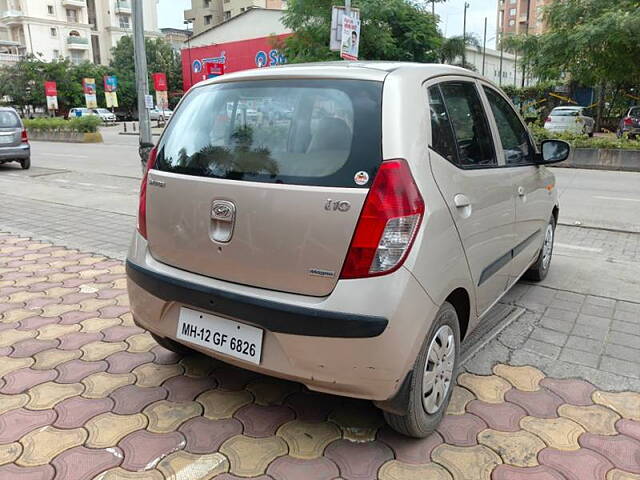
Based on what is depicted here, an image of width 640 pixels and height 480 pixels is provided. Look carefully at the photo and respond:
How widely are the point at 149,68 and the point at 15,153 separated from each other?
50719mm

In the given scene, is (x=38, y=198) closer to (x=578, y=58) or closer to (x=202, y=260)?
(x=202, y=260)

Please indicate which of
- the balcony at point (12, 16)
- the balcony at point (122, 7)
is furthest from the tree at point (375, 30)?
the balcony at point (122, 7)

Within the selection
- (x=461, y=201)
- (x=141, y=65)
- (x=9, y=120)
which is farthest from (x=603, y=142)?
(x=9, y=120)

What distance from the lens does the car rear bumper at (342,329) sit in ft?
6.77

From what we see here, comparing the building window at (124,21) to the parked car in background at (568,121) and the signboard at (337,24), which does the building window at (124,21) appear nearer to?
the parked car in background at (568,121)

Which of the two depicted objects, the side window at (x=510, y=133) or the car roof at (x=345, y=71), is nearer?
the car roof at (x=345, y=71)

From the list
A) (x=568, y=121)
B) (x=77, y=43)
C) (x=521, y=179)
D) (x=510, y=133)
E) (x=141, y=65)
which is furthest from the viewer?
(x=77, y=43)

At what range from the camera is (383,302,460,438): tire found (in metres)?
2.28

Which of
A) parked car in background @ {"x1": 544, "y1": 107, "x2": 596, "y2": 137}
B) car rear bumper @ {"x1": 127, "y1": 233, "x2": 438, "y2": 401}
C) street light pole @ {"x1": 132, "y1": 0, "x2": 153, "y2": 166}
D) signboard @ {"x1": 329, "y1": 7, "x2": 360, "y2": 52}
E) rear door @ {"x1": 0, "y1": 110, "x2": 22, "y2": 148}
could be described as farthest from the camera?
parked car in background @ {"x1": 544, "y1": 107, "x2": 596, "y2": 137}

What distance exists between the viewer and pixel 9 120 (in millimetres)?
13562

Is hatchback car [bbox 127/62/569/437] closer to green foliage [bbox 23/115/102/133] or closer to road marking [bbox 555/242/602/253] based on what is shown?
road marking [bbox 555/242/602/253]

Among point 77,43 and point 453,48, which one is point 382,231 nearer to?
point 453,48

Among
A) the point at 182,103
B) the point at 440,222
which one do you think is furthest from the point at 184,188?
the point at 440,222

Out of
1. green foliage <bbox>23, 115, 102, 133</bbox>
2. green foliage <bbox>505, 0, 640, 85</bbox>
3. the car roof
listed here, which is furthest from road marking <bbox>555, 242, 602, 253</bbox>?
green foliage <bbox>23, 115, 102, 133</bbox>
